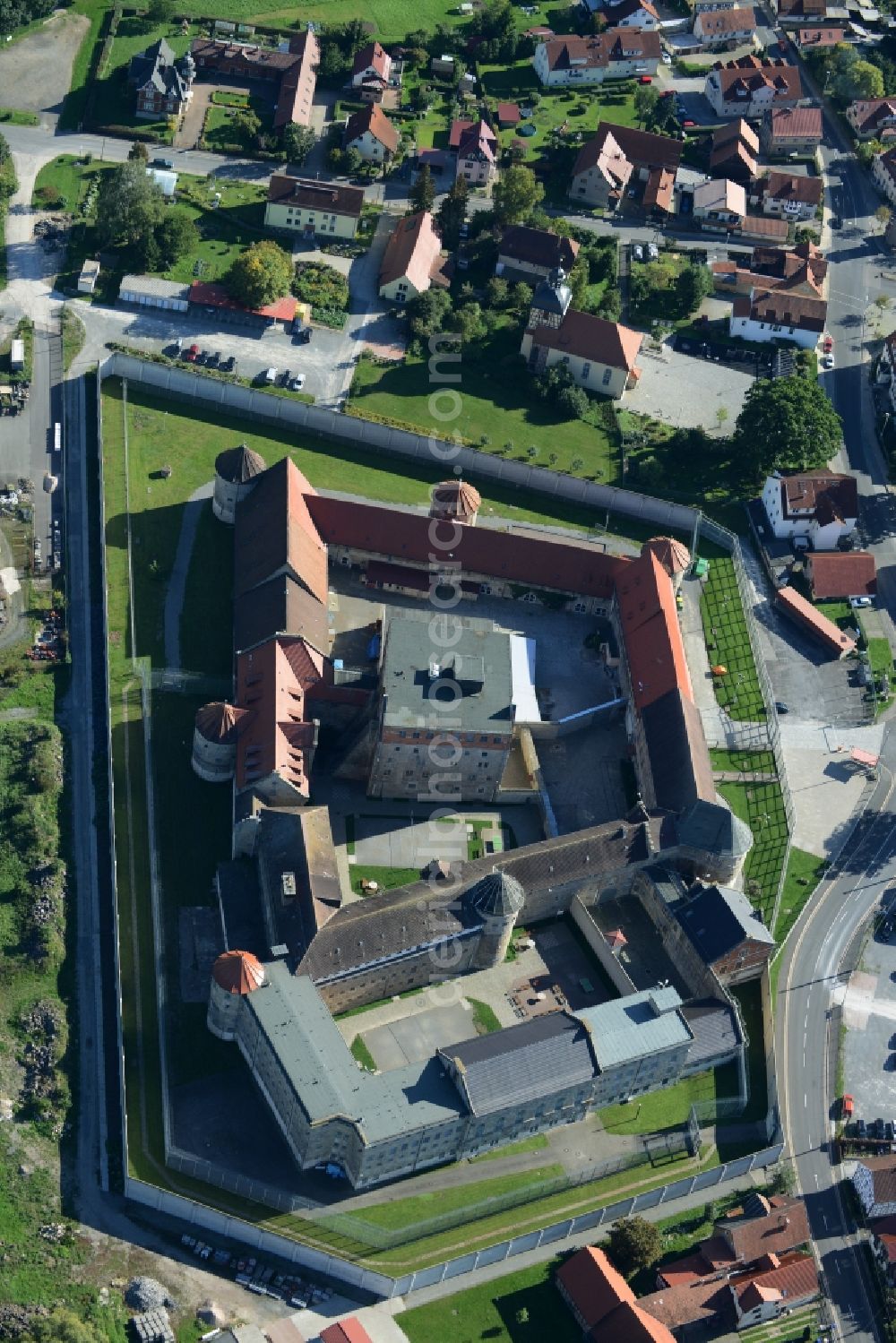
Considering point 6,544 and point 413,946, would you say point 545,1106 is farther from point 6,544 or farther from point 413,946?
point 6,544

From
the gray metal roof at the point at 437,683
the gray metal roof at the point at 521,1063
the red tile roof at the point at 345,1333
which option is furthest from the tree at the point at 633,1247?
the gray metal roof at the point at 437,683

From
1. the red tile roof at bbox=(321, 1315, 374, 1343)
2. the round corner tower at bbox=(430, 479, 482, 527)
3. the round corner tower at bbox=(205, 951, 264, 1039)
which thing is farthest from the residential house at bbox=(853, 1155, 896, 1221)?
the round corner tower at bbox=(430, 479, 482, 527)

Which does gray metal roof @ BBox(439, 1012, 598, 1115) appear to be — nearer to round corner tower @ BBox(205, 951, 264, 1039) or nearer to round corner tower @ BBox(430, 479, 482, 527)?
round corner tower @ BBox(205, 951, 264, 1039)

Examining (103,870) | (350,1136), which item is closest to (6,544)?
(103,870)

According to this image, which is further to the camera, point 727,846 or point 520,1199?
point 727,846

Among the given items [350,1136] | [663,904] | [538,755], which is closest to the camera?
[350,1136]

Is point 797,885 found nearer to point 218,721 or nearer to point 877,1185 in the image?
point 877,1185
